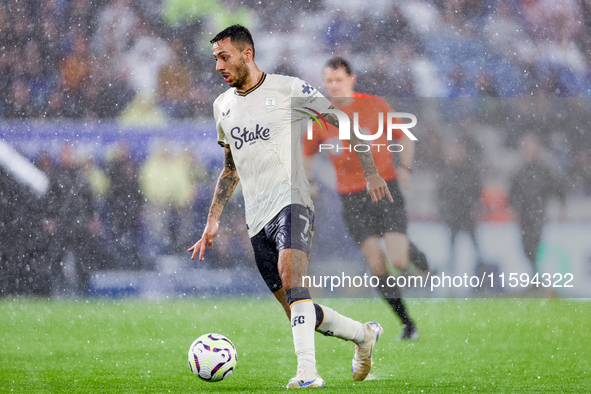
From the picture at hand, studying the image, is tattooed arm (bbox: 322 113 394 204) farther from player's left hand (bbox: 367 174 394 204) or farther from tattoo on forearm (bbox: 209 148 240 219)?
tattoo on forearm (bbox: 209 148 240 219)

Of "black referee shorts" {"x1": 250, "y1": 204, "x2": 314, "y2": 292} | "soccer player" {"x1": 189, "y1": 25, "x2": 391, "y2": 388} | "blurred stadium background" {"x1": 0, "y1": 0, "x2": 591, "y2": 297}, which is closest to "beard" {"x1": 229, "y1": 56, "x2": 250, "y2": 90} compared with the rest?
"soccer player" {"x1": 189, "y1": 25, "x2": 391, "y2": 388}

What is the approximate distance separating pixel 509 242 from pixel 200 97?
5363 mm

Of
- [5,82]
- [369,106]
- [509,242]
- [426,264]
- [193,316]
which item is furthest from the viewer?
[5,82]

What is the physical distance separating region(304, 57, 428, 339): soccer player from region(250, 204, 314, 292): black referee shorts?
177cm

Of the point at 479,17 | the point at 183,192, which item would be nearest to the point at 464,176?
the point at 183,192

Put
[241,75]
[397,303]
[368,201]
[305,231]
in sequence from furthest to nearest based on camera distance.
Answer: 1. [368,201]
2. [397,303]
3. [241,75]
4. [305,231]

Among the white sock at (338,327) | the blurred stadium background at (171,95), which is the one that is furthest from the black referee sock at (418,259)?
the white sock at (338,327)

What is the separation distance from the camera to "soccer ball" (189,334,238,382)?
3514mm

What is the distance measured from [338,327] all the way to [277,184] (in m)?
0.81

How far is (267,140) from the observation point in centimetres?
371

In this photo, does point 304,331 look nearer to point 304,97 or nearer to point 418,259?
point 304,97

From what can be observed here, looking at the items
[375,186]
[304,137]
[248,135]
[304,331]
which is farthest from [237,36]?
[304,137]

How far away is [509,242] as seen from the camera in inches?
254

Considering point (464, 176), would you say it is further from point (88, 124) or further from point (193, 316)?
point (88, 124)
